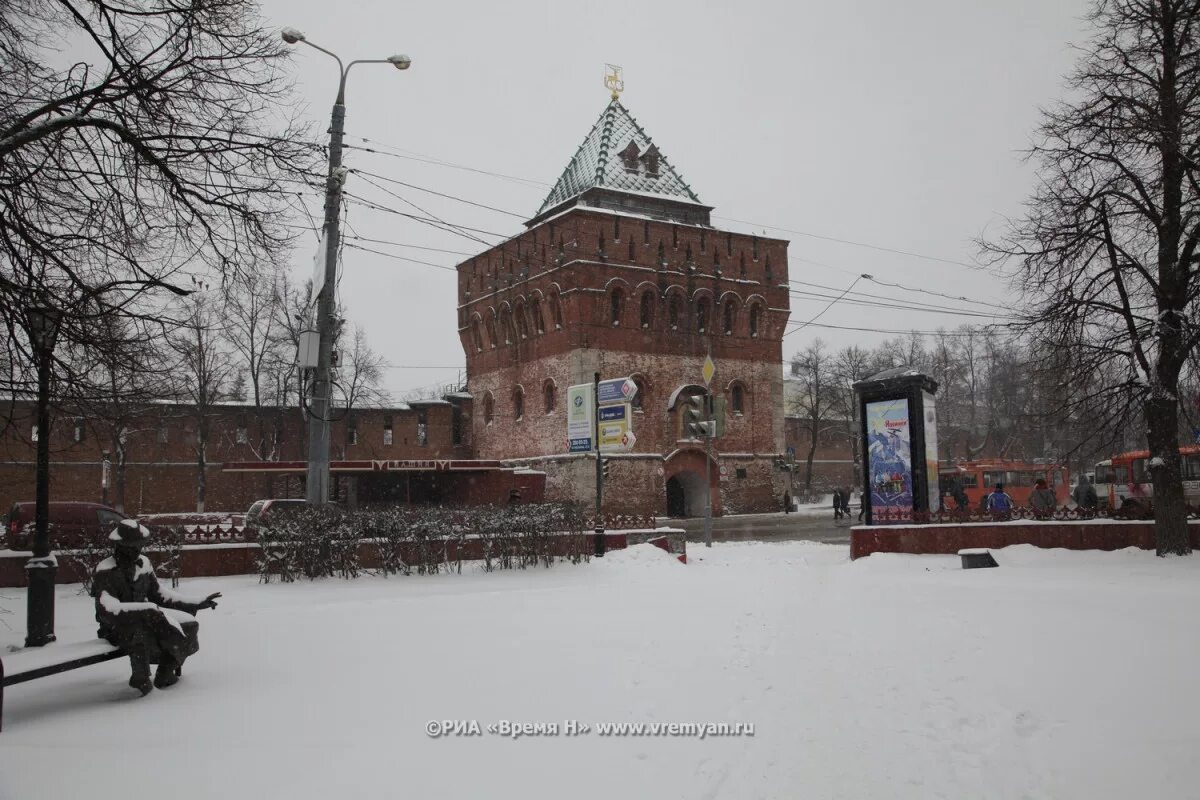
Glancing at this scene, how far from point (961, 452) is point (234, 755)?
7628 centimetres

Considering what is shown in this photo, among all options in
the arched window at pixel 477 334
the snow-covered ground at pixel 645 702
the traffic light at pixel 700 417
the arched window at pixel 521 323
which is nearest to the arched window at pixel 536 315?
the arched window at pixel 521 323

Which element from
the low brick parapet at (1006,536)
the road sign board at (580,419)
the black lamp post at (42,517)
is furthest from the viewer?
A: the road sign board at (580,419)

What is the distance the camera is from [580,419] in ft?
89.4

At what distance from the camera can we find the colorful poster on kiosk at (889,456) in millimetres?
17984

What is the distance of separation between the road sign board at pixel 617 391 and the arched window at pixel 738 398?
1868cm

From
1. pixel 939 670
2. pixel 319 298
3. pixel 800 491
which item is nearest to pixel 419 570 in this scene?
pixel 319 298

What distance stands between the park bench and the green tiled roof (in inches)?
1404

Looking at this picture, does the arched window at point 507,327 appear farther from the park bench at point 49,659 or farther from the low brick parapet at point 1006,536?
the park bench at point 49,659

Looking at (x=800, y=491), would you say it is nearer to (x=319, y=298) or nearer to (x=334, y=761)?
(x=319, y=298)

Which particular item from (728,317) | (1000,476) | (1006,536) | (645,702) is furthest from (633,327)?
(645,702)

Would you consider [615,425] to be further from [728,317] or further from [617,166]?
[617,166]

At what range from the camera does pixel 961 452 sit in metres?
73.8

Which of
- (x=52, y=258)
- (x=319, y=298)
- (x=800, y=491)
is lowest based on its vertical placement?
(x=800, y=491)

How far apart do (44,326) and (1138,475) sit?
122ft
